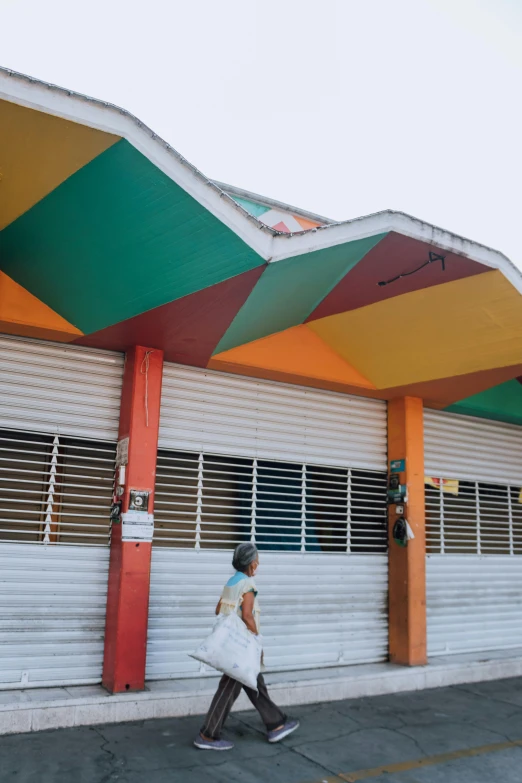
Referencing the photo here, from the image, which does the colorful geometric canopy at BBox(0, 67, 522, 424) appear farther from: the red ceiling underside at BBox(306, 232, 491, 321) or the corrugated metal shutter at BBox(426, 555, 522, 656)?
the corrugated metal shutter at BBox(426, 555, 522, 656)

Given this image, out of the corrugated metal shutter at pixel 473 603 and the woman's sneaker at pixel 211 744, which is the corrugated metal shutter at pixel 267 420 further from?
the woman's sneaker at pixel 211 744

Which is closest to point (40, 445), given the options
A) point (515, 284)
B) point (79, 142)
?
point (79, 142)

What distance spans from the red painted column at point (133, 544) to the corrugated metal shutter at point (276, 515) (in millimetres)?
400

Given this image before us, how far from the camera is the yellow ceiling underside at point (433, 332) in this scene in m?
6.33

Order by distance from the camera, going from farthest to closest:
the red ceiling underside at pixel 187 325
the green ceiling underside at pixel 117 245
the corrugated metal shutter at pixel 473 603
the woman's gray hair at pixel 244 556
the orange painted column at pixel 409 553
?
the corrugated metal shutter at pixel 473 603, the orange painted column at pixel 409 553, the red ceiling underside at pixel 187 325, the woman's gray hair at pixel 244 556, the green ceiling underside at pixel 117 245

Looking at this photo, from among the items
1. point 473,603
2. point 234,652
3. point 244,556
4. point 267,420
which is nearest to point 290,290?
point 267,420

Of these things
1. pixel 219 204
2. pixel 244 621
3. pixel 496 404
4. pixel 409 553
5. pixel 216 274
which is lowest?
pixel 244 621

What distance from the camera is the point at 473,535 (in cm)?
940

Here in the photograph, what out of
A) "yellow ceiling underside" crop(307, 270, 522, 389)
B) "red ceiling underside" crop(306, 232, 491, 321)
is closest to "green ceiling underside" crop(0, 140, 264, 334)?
"red ceiling underside" crop(306, 232, 491, 321)

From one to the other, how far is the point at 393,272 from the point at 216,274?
67.6 inches

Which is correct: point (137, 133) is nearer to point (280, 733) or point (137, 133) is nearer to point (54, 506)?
point (54, 506)

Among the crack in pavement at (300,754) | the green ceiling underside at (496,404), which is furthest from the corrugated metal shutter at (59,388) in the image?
the green ceiling underside at (496,404)

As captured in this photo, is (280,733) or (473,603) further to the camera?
(473,603)

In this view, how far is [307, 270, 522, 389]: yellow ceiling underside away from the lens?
6.33m
